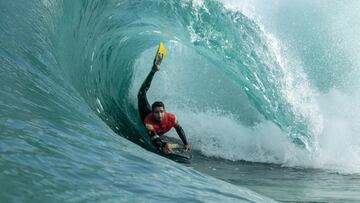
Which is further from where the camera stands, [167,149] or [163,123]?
[163,123]

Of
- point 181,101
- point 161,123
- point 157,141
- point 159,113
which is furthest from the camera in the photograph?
point 181,101

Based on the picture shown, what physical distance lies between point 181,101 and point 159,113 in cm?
594

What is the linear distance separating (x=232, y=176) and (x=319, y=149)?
3.63 meters

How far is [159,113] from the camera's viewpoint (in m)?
8.97

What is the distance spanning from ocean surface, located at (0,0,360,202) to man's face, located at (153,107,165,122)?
629mm

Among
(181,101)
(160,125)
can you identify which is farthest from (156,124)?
(181,101)

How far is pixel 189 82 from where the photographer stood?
649 inches

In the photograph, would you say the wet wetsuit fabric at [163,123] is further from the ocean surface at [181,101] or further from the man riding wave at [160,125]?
the ocean surface at [181,101]

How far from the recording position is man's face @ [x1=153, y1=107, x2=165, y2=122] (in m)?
8.93

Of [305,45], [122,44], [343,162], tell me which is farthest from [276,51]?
[305,45]

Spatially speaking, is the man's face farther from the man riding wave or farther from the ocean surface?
the ocean surface

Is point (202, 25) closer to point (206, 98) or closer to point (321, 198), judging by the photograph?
point (206, 98)

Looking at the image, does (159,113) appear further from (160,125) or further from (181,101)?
(181,101)

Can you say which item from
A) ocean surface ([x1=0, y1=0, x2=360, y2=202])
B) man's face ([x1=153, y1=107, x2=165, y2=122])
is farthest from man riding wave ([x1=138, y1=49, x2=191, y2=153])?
ocean surface ([x1=0, y1=0, x2=360, y2=202])
